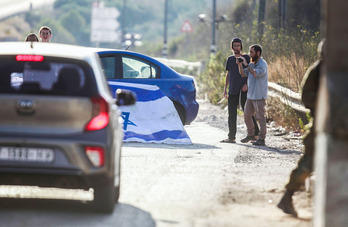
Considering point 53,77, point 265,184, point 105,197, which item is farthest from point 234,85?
point 105,197

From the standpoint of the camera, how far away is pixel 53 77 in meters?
8.15

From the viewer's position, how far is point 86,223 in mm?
7613

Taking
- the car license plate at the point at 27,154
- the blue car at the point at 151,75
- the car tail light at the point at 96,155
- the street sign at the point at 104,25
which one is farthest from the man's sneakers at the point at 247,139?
the street sign at the point at 104,25

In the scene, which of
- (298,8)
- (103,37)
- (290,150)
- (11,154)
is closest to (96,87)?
(11,154)

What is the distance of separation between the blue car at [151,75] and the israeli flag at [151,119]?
61 centimetres

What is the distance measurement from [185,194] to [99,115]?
6.56 ft

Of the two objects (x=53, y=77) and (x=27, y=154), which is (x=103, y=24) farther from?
(x=27, y=154)

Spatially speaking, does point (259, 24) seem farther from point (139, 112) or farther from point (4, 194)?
point (4, 194)

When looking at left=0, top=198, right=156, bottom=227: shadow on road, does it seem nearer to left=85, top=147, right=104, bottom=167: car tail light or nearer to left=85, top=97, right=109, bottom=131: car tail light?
left=85, top=147, right=104, bottom=167: car tail light

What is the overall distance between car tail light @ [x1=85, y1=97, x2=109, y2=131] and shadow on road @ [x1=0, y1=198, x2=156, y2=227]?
0.78m

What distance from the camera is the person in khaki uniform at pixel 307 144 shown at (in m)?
8.24

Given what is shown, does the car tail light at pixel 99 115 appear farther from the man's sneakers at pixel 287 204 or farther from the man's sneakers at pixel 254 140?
the man's sneakers at pixel 254 140

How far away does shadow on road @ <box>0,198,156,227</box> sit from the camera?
25.0ft

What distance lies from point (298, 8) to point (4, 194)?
34.1 meters
